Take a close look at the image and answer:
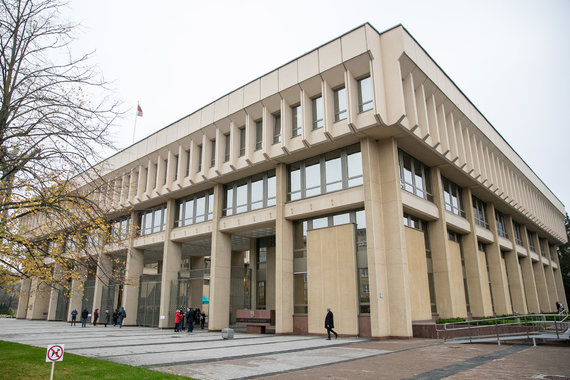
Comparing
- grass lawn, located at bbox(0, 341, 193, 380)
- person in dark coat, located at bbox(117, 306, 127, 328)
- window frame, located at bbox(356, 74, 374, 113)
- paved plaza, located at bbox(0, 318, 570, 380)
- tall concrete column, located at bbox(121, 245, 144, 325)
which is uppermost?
window frame, located at bbox(356, 74, 374, 113)

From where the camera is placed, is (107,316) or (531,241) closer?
(107,316)

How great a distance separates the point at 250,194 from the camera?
26797mm

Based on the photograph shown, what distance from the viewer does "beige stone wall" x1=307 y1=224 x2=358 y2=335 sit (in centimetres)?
1998

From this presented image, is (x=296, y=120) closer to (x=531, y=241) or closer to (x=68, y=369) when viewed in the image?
(x=68, y=369)

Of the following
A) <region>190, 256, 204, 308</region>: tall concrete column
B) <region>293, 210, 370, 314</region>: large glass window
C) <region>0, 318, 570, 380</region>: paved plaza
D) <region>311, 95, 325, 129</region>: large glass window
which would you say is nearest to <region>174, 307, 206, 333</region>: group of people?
<region>190, 256, 204, 308</region>: tall concrete column

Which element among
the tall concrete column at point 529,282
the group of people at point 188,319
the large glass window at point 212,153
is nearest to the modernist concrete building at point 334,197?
the large glass window at point 212,153

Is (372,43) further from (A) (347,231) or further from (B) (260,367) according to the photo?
(B) (260,367)

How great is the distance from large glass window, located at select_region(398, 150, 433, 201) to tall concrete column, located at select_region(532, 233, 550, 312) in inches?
1117

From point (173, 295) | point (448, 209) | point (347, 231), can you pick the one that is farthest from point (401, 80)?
point (173, 295)

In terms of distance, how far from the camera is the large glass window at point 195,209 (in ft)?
97.6

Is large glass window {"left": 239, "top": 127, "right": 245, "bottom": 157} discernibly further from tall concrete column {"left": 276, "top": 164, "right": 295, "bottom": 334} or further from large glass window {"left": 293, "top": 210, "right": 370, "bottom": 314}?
large glass window {"left": 293, "top": 210, "right": 370, "bottom": 314}

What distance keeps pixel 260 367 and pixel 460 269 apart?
67.0 feet

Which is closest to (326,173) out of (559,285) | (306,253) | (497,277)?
(306,253)

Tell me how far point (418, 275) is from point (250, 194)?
12.0 m
